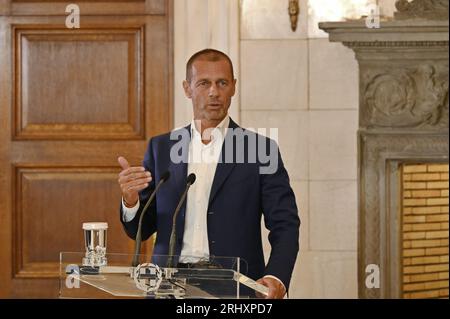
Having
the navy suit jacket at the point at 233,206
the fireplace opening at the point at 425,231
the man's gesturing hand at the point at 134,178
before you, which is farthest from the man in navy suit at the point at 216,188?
the fireplace opening at the point at 425,231

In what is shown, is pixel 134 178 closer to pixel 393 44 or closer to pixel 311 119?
pixel 311 119

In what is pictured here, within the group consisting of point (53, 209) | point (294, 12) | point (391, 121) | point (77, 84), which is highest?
point (294, 12)

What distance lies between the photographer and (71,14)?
14.1ft

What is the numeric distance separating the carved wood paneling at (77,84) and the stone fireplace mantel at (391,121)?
2.84 ft

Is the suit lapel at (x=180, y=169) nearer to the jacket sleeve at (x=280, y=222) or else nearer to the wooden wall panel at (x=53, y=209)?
the jacket sleeve at (x=280, y=222)

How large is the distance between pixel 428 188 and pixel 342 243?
3.44 feet

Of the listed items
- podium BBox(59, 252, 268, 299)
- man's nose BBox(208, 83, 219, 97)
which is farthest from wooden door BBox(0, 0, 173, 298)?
podium BBox(59, 252, 268, 299)

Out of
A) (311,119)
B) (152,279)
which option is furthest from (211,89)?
(311,119)

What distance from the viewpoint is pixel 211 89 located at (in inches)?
116

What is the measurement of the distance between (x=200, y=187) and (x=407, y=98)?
1.48 m

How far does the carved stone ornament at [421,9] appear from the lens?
4125mm

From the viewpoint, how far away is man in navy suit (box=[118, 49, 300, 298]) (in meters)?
2.88

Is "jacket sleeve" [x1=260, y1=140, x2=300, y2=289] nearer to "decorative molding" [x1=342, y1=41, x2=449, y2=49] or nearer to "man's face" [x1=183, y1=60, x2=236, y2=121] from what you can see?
"man's face" [x1=183, y1=60, x2=236, y2=121]

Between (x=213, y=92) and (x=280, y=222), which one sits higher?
(x=213, y=92)
